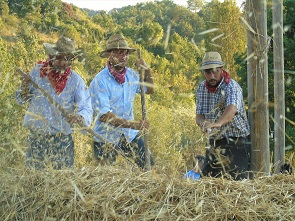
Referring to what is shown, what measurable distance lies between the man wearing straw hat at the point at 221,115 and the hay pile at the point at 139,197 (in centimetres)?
181

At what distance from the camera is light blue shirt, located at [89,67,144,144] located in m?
5.51

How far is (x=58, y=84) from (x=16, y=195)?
6.59 ft

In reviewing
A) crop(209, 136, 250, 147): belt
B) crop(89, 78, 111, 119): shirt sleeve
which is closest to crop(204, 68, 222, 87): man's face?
crop(209, 136, 250, 147): belt

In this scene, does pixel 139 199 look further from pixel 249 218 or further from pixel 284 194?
pixel 284 194

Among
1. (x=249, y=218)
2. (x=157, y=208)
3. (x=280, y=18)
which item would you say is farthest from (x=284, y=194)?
(x=280, y=18)

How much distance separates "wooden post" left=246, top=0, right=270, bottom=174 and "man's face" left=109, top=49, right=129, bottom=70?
1.32 metres

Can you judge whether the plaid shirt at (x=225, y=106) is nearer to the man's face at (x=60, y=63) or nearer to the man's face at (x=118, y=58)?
the man's face at (x=118, y=58)

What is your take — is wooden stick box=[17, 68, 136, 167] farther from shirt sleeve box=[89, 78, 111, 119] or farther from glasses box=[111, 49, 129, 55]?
glasses box=[111, 49, 129, 55]

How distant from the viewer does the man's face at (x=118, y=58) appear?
5648 mm

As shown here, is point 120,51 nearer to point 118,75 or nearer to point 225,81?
point 118,75

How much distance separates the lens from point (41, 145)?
15.9 feet

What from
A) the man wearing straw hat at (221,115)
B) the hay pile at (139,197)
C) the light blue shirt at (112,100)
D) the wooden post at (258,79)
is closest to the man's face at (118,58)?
the light blue shirt at (112,100)

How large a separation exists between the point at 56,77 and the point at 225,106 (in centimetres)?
175

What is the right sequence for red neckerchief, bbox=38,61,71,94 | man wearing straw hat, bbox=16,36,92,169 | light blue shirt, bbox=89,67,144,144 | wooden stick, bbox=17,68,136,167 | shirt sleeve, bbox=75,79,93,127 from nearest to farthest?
wooden stick, bbox=17,68,136,167, man wearing straw hat, bbox=16,36,92,169, shirt sleeve, bbox=75,79,93,127, red neckerchief, bbox=38,61,71,94, light blue shirt, bbox=89,67,144,144
